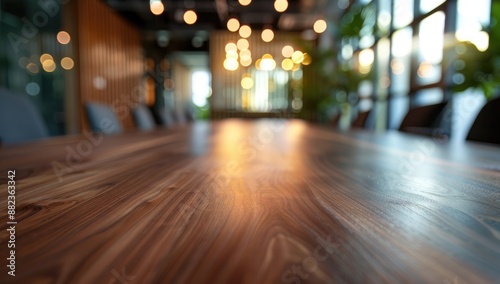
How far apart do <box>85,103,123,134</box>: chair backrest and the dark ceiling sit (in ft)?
12.2

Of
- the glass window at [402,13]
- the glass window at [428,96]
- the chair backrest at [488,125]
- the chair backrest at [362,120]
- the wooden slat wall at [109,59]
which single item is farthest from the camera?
the wooden slat wall at [109,59]

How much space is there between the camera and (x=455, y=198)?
0.36m

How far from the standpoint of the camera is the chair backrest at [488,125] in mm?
1333

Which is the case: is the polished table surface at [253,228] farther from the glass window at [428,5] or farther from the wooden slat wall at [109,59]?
the wooden slat wall at [109,59]

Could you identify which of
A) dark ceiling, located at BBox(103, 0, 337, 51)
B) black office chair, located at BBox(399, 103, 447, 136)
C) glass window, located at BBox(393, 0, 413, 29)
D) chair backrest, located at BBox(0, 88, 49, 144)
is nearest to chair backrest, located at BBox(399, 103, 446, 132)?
black office chair, located at BBox(399, 103, 447, 136)

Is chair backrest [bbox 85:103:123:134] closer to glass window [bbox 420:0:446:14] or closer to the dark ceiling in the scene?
glass window [bbox 420:0:446:14]

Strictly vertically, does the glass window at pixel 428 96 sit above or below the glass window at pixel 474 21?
below

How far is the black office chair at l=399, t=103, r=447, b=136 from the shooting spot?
5.96 ft

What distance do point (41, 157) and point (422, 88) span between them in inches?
162

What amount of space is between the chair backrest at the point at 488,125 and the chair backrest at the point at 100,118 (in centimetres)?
194

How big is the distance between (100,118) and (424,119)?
2.12 m

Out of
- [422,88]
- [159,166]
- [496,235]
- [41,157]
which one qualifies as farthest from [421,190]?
[422,88]

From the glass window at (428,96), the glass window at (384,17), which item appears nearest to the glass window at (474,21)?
the glass window at (428,96)

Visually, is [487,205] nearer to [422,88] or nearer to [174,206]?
[174,206]
